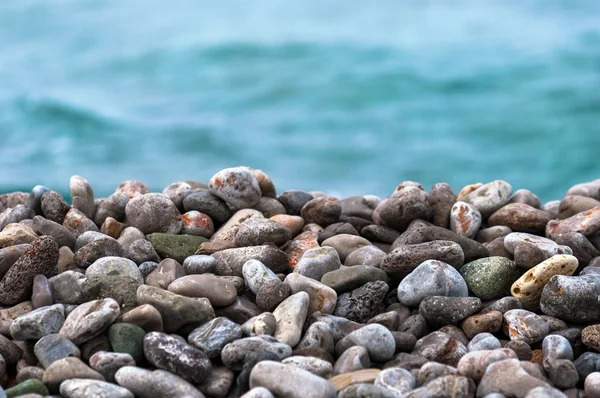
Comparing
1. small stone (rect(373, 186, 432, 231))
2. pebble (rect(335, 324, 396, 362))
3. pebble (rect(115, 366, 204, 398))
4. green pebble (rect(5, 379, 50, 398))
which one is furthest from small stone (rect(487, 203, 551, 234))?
green pebble (rect(5, 379, 50, 398))

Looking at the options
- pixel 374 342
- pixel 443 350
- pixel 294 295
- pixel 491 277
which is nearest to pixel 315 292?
pixel 294 295

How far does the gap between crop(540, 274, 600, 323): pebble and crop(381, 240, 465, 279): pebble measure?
28 centimetres

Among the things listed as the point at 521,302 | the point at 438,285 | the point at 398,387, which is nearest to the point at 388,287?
the point at 438,285

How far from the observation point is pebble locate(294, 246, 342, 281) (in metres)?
2.33

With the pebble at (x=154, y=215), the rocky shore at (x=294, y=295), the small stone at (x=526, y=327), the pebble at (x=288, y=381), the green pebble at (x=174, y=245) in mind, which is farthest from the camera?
the pebble at (x=154, y=215)

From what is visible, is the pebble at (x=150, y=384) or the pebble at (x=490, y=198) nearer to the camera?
the pebble at (x=150, y=384)

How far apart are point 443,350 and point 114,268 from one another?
91 centimetres

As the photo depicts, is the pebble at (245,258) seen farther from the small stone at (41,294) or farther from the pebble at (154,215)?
the small stone at (41,294)

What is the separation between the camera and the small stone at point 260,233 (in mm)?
2514

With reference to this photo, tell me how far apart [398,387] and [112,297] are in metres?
0.79

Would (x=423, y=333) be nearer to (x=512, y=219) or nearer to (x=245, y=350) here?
(x=245, y=350)

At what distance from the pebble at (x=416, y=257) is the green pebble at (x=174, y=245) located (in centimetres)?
61

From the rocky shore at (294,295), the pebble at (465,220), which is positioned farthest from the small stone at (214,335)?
the pebble at (465,220)

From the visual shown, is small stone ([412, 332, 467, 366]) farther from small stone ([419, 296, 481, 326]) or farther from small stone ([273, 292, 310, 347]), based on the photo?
small stone ([273, 292, 310, 347])
